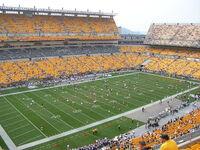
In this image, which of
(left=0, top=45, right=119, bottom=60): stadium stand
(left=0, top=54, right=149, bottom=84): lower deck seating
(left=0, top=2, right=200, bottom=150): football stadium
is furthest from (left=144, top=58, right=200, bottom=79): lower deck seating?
(left=0, top=45, right=119, bottom=60): stadium stand

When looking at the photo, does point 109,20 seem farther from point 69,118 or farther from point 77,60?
point 69,118

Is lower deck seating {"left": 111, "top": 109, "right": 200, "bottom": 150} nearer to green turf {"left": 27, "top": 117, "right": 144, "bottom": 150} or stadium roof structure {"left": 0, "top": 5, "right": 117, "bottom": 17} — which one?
green turf {"left": 27, "top": 117, "right": 144, "bottom": 150}

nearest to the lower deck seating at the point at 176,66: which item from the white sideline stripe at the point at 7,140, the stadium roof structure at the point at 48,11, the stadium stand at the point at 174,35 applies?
the stadium stand at the point at 174,35

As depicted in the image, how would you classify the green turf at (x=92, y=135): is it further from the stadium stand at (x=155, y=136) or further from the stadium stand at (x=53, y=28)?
the stadium stand at (x=53, y=28)

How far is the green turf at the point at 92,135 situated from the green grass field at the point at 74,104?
100mm

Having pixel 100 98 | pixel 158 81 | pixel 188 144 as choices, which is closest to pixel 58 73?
pixel 100 98

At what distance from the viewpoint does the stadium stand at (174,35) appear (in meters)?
62.8

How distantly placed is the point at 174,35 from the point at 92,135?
174ft

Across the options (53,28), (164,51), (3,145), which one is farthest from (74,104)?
(164,51)

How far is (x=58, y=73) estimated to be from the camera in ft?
164

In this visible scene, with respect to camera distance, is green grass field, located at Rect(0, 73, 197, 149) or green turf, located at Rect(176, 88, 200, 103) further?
green turf, located at Rect(176, 88, 200, 103)

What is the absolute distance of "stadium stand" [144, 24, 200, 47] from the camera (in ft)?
206

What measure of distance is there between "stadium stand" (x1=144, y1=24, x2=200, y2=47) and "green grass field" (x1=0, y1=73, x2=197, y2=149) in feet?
64.5

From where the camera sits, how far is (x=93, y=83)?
45094mm
